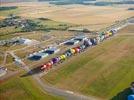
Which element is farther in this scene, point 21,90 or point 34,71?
point 34,71

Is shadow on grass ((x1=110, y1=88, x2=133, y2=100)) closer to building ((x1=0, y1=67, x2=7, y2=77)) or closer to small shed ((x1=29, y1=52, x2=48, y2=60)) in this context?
building ((x1=0, y1=67, x2=7, y2=77))

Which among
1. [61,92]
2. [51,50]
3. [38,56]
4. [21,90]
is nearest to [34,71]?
[38,56]

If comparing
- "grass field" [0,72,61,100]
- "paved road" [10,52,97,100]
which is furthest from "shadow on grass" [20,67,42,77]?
"paved road" [10,52,97,100]

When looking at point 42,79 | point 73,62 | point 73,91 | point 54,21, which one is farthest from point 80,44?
point 54,21

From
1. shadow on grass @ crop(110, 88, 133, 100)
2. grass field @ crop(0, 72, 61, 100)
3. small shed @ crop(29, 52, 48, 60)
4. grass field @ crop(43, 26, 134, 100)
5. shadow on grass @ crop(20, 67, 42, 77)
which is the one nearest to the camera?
shadow on grass @ crop(110, 88, 133, 100)

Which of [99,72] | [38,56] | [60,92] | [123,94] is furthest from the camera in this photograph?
[38,56]

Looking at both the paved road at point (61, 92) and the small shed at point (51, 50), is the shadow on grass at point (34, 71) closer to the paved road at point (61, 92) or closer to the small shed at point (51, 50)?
the paved road at point (61, 92)

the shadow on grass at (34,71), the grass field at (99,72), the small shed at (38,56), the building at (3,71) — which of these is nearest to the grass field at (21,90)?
the shadow on grass at (34,71)

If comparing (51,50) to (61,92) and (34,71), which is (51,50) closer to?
(34,71)
